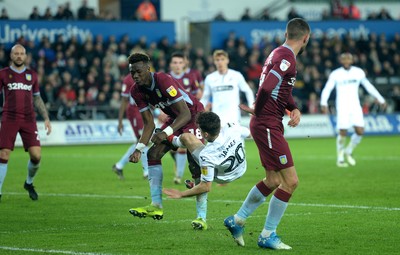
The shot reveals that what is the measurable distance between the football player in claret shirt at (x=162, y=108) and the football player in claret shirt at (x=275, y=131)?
5.20 ft

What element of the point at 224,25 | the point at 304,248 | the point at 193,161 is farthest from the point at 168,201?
the point at 224,25

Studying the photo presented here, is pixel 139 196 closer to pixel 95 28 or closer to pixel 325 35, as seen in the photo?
pixel 95 28

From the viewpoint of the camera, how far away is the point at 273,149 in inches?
384

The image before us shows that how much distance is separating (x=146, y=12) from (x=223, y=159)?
1110 inches

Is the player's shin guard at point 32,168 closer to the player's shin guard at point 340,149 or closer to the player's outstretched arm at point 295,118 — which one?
the player's outstretched arm at point 295,118

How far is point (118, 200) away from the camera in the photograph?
15.1m

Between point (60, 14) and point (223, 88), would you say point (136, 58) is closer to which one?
point (223, 88)

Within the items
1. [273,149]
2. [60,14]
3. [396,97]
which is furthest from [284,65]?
[396,97]

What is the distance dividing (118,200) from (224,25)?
82.2 ft

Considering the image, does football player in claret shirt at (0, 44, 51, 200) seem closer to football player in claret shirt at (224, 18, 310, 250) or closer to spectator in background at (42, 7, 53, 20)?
football player in claret shirt at (224, 18, 310, 250)

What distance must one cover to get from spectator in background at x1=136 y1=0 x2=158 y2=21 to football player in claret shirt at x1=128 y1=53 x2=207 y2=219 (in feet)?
86.4

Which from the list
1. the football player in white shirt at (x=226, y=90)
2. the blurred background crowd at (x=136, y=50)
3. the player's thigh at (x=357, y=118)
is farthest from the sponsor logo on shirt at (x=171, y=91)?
the blurred background crowd at (x=136, y=50)

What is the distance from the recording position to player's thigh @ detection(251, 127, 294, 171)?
9719 millimetres

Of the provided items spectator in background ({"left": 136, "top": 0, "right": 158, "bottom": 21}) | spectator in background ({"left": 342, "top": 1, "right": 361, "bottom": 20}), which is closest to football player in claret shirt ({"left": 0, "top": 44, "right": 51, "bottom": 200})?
spectator in background ({"left": 136, "top": 0, "right": 158, "bottom": 21})
